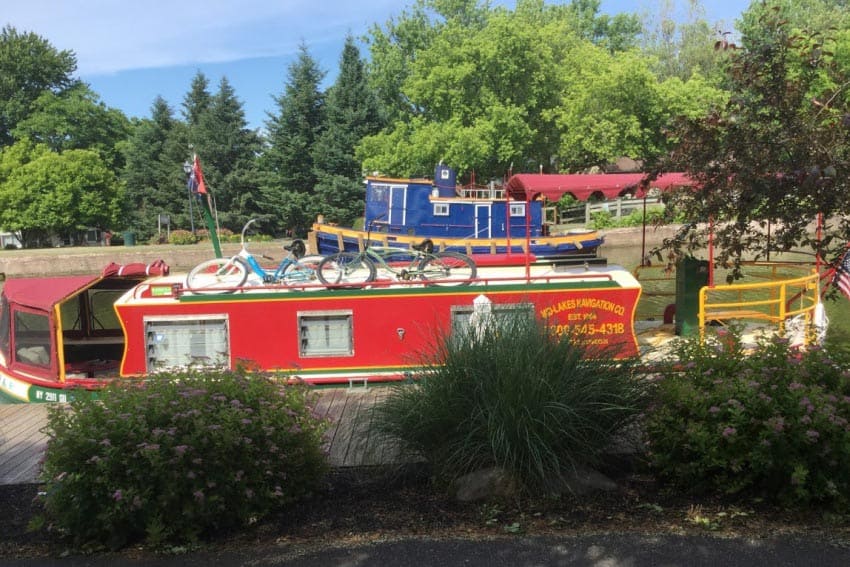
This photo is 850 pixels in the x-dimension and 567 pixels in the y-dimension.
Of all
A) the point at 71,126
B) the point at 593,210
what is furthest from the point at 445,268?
the point at 71,126

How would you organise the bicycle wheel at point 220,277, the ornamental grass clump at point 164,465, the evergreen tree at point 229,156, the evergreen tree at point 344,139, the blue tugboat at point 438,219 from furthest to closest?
the evergreen tree at point 229,156, the evergreen tree at point 344,139, the blue tugboat at point 438,219, the bicycle wheel at point 220,277, the ornamental grass clump at point 164,465

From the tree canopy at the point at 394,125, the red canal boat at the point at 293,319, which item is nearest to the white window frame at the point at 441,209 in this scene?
the tree canopy at the point at 394,125

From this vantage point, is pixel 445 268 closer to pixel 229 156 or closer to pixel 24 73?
pixel 229 156

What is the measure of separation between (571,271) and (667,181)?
5.94 ft

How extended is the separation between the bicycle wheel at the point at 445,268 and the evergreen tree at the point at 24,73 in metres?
55.5

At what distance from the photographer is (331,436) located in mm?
7359

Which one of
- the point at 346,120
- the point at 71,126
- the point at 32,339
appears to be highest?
the point at 71,126

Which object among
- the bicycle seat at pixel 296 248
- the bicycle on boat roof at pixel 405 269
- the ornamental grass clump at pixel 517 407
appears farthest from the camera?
the bicycle seat at pixel 296 248

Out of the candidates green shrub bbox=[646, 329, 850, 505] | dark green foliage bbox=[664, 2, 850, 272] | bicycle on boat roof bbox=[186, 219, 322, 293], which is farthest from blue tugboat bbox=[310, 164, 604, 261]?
green shrub bbox=[646, 329, 850, 505]

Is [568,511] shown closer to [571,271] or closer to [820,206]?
[820,206]

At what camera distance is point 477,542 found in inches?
176

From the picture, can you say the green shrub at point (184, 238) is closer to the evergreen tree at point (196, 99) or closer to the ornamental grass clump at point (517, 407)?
the evergreen tree at point (196, 99)

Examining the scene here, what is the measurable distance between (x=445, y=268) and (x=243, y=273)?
2.83 meters

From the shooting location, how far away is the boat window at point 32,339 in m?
10.3
